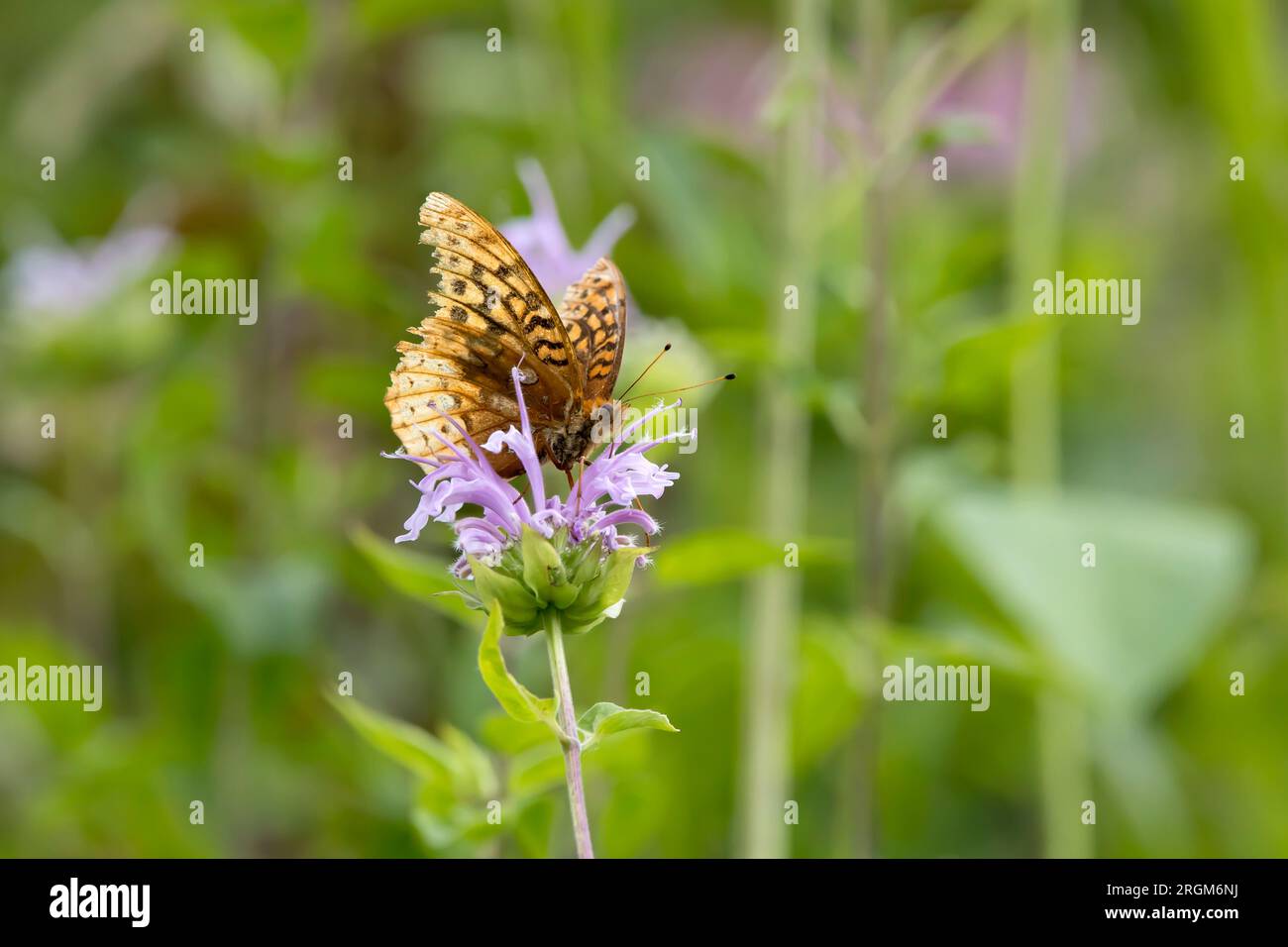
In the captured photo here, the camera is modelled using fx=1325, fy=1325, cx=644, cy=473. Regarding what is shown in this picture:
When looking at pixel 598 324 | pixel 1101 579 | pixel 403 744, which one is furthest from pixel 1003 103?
pixel 403 744

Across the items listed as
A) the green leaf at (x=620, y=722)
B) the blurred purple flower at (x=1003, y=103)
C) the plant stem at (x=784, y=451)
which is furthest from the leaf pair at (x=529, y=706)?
the blurred purple flower at (x=1003, y=103)

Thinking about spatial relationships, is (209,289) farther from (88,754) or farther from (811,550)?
(811,550)

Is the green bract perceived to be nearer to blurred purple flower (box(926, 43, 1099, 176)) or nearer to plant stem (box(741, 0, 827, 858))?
plant stem (box(741, 0, 827, 858))

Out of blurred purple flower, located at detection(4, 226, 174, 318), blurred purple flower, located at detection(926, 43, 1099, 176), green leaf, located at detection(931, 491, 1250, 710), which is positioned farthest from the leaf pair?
blurred purple flower, located at detection(926, 43, 1099, 176)

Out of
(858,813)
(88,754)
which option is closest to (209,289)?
(88,754)

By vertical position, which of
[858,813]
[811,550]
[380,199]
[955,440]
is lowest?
[858,813]

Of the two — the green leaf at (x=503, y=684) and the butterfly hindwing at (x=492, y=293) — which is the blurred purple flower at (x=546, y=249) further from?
the green leaf at (x=503, y=684)
